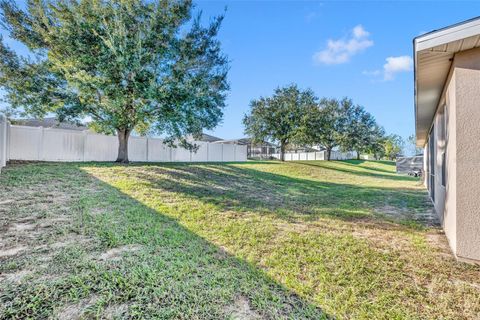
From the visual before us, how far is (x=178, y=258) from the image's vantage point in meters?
3.26

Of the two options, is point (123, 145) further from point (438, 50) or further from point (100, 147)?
point (438, 50)

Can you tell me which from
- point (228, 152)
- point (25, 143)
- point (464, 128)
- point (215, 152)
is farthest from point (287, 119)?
point (464, 128)

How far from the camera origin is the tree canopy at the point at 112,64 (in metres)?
9.20

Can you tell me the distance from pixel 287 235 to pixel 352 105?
35.0 meters

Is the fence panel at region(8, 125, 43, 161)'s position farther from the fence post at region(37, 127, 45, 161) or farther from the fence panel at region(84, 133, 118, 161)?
the fence panel at region(84, 133, 118, 161)

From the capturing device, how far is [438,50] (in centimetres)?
337

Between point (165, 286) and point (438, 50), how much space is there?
4.62 m

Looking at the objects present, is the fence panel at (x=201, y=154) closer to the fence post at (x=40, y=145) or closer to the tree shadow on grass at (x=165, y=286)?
the fence post at (x=40, y=145)

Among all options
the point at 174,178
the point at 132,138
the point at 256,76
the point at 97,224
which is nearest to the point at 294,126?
the point at 256,76

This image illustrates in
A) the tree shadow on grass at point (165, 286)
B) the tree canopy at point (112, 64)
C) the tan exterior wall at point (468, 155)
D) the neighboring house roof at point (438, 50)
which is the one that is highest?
the tree canopy at point (112, 64)

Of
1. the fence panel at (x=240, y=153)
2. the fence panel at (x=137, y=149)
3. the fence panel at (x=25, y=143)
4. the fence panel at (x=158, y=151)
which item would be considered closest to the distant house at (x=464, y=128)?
the fence panel at (x=25, y=143)

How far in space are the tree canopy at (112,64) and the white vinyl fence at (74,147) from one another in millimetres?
1206

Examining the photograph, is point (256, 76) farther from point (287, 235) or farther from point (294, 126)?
point (287, 235)

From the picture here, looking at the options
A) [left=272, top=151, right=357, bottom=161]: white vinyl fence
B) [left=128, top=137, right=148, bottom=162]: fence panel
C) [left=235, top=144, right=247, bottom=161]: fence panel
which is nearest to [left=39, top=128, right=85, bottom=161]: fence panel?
[left=128, top=137, right=148, bottom=162]: fence panel
